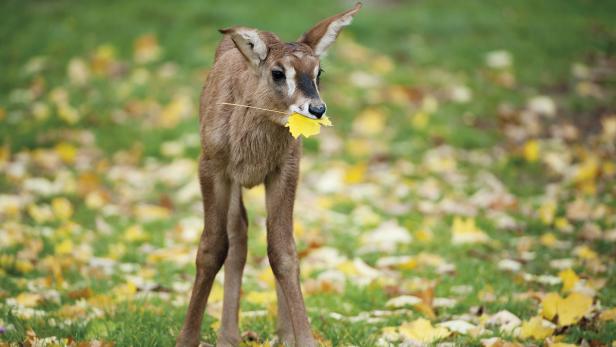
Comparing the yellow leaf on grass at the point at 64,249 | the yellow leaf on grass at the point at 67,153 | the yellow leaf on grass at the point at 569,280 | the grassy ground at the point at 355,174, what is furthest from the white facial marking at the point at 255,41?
the yellow leaf on grass at the point at 67,153

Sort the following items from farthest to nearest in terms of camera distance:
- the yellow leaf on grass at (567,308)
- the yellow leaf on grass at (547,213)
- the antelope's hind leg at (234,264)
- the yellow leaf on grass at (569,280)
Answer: the yellow leaf on grass at (547,213) < the yellow leaf on grass at (569,280) < the yellow leaf on grass at (567,308) < the antelope's hind leg at (234,264)

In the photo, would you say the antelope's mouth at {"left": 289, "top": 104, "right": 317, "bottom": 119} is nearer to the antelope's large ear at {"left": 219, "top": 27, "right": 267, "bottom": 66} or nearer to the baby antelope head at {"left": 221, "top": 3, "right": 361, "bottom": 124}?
the baby antelope head at {"left": 221, "top": 3, "right": 361, "bottom": 124}

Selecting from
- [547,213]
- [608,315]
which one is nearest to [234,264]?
[608,315]

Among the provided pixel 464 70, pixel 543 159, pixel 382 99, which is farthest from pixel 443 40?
pixel 543 159

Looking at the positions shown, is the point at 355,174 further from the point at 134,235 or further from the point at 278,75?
the point at 278,75

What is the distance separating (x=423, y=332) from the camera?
403cm

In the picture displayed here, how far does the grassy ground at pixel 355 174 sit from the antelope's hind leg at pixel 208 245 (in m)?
0.24

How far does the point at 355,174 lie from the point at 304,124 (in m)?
4.65

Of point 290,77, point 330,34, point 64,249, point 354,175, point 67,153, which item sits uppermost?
point 67,153

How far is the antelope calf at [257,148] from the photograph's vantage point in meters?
3.47

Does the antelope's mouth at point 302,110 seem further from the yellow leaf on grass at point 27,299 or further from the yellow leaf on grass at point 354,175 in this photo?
the yellow leaf on grass at point 354,175

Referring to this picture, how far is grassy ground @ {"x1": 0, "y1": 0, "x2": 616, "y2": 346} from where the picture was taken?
457 centimetres

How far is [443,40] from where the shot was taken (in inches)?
463

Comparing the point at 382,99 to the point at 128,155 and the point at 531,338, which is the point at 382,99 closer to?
the point at 128,155
